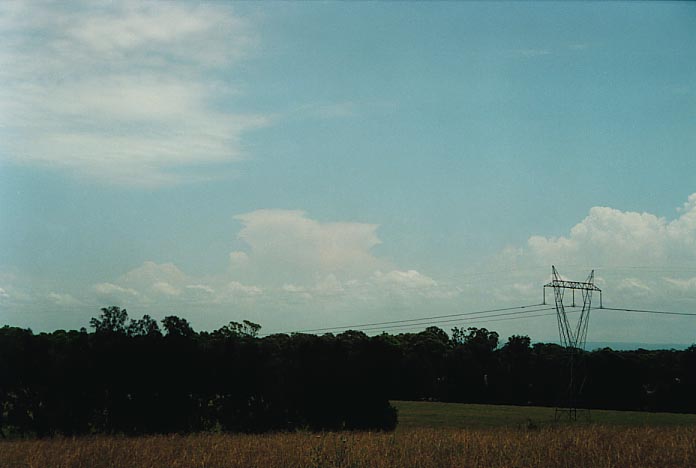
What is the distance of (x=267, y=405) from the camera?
44344 millimetres

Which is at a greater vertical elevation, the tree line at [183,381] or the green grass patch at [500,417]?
the tree line at [183,381]

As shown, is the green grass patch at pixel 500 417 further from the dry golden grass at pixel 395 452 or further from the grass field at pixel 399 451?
the dry golden grass at pixel 395 452

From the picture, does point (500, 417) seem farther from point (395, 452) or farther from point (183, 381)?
point (395, 452)

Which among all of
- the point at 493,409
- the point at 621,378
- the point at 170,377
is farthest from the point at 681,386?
the point at 170,377

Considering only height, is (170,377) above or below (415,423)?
above

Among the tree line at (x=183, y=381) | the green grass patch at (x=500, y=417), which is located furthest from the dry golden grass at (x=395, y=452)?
the green grass patch at (x=500, y=417)

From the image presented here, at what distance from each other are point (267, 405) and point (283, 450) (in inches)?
862

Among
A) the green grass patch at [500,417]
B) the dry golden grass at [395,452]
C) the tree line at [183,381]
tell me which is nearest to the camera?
the dry golden grass at [395,452]

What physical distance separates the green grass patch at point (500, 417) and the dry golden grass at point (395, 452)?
3303cm

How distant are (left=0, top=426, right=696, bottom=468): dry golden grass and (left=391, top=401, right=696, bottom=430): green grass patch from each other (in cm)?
3303

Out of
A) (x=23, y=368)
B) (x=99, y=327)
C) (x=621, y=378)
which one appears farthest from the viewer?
(x=621, y=378)

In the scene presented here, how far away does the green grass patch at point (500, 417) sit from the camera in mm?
59438

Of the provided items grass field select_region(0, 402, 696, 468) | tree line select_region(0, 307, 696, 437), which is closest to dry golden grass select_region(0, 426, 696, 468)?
grass field select_region(0, 402, 696, 468)

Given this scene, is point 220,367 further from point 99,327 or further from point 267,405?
point 99,327
